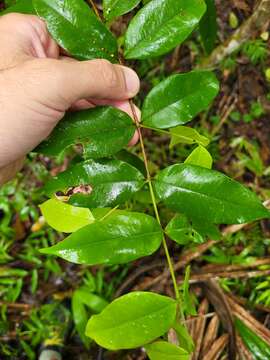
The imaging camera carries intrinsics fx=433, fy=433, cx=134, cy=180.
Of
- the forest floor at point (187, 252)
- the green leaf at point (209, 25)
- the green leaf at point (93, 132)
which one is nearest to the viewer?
the green leaf at point (93, 132)

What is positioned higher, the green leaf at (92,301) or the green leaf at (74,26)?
the green leaf at (74,26)

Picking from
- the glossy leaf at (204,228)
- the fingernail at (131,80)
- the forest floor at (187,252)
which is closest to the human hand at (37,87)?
the fingernail at (131,80)

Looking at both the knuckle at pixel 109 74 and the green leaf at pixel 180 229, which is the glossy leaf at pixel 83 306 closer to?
the green leaf at pixel 180 229

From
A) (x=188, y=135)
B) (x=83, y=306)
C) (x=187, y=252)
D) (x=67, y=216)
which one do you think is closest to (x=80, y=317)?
(x=83, y=306)

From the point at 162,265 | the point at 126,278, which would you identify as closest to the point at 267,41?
the point at 162,265

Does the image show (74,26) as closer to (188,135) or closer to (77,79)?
(77,79)

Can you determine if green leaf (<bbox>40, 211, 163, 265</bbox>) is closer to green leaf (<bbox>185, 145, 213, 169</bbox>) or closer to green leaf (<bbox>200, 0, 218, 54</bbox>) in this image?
green leaf (<bbox>185, 145, 213, 169</bbox>)

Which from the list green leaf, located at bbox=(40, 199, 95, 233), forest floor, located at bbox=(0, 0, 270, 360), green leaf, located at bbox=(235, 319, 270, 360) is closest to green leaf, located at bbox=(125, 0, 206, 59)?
green leaf, located at bbox=(40, 199, 95, 233)
